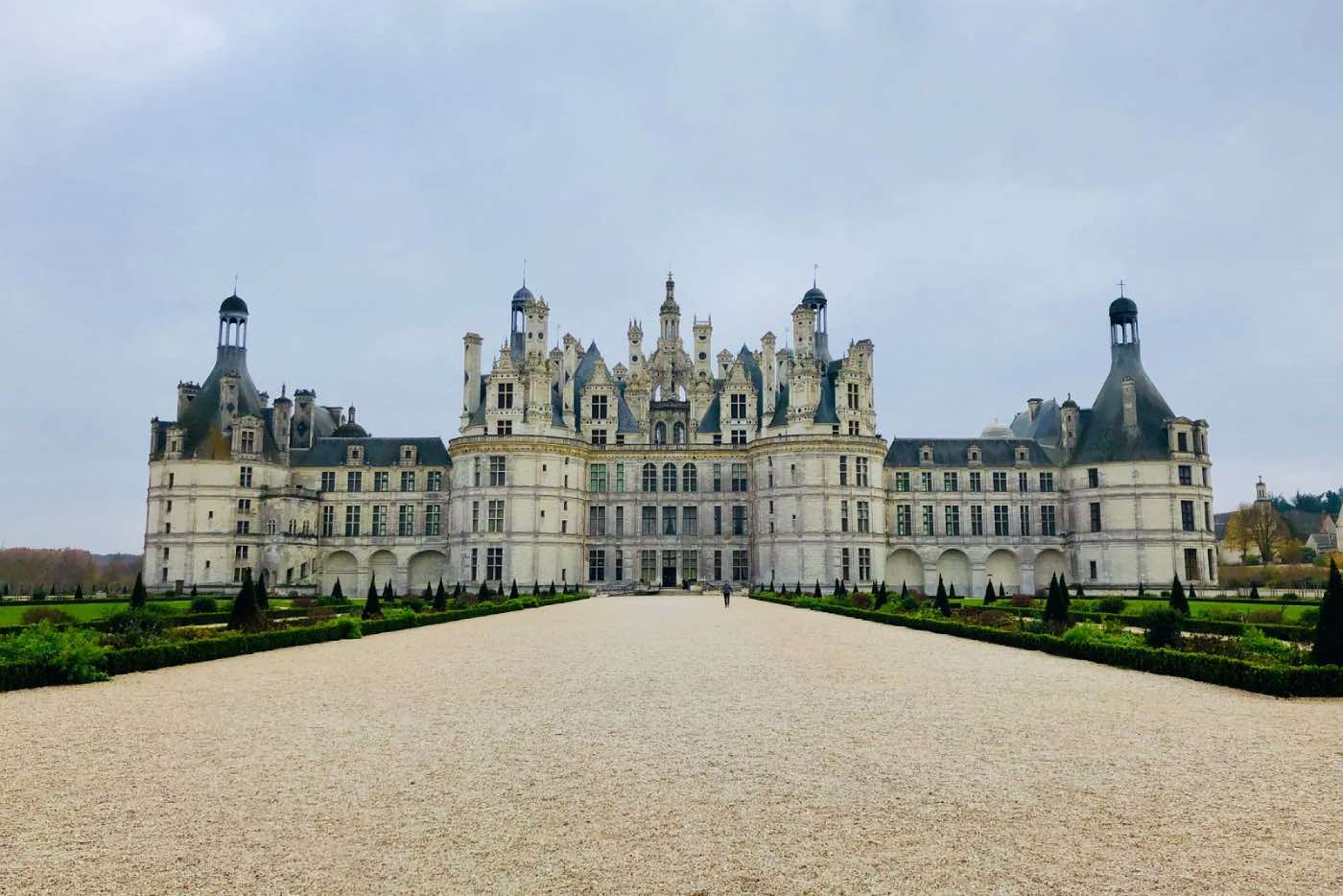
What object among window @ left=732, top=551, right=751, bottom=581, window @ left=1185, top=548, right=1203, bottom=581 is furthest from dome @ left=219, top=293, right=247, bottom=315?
window @ left=1185, top=548, right=1203, bottom=581

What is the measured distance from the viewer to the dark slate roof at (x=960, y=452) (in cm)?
6475

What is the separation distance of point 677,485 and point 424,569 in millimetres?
19336

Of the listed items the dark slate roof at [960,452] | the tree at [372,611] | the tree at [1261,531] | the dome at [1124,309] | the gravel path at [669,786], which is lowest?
the gravel path at [669,786]

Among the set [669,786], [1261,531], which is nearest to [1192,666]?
[669,786]

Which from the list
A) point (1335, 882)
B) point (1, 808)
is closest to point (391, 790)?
point (1, 808)

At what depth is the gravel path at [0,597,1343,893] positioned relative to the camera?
681 cm

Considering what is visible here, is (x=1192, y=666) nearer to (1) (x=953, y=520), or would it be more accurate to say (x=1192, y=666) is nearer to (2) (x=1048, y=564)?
(1) (x=953, y=520)

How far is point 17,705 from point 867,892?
13.5 m


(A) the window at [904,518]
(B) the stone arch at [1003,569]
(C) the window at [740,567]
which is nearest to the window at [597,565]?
(C) the window at [740,567]

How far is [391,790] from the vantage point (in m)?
8.92

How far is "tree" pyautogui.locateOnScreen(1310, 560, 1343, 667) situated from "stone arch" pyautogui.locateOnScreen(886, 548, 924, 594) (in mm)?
48941

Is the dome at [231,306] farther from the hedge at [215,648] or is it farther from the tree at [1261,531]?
the tree at [1261,531]

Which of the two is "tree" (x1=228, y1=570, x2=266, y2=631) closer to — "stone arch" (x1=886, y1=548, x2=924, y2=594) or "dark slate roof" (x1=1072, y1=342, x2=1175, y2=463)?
"stone arch" (x1=886, y1=548, x2=924, y2=594)

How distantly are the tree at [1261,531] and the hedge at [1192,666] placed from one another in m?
74.8
